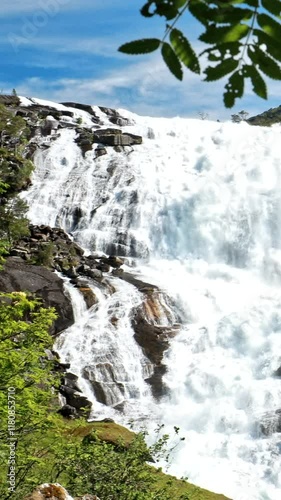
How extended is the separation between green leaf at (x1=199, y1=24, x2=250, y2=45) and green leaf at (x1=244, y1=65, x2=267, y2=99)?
101 millimetres

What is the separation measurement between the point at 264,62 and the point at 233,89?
0.13 m

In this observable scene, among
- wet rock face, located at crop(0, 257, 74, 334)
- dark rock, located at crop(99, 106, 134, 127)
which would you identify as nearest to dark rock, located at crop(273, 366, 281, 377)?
wet rock face, located at crop(0, 257, 74, 334)

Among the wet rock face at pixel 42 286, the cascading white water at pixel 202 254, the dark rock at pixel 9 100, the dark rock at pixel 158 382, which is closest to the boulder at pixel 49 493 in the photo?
the cascading white water at pixel 202 254

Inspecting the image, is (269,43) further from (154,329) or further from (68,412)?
(154,329)

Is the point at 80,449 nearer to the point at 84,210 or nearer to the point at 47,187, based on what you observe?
the point at 84,210

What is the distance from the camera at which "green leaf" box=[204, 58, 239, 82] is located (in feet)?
5.38

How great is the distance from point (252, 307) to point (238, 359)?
3911mm

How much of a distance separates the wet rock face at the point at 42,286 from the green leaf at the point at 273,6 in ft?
74.0

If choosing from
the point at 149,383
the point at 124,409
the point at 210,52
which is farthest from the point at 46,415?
the point at 149,383

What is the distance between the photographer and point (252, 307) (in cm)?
2650

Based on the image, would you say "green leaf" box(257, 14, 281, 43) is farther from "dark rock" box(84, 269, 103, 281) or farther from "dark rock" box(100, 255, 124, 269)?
"dark rock" box(100, 255, 124, 269)

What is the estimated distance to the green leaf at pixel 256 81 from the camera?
1.65 metres

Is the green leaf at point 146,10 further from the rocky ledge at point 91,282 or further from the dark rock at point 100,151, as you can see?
the dark rock at point 100,151

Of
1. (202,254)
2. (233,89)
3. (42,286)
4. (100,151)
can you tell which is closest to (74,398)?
(42,286)
